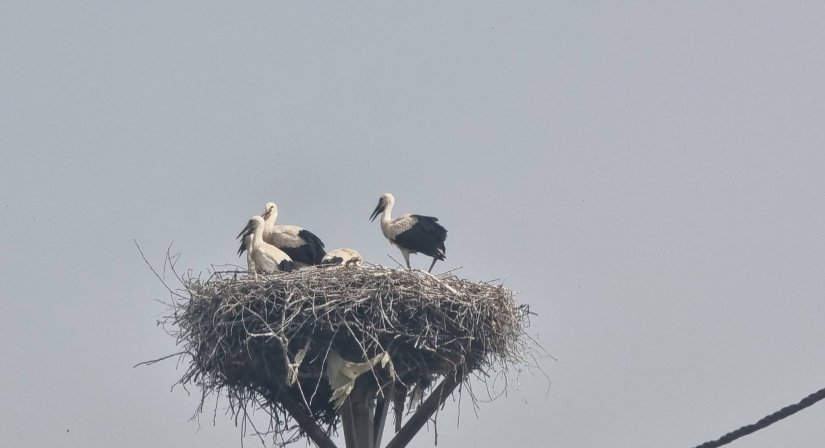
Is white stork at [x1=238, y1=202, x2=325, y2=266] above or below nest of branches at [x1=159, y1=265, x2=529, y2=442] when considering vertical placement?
above

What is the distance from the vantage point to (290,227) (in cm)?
1188

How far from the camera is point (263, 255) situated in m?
11.0

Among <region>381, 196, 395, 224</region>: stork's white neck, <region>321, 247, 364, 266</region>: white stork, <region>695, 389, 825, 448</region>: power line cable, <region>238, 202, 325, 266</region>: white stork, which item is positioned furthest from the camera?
<region>381, 196, 395, 224</region>: stork's white neck

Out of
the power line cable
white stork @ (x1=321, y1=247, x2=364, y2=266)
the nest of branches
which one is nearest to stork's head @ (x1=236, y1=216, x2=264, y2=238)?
white stork @ (x1=321, y1=247, x2=364, y2=266)

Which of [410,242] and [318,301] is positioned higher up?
[410,242]

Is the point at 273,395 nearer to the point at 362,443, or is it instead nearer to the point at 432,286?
the point at 362,443

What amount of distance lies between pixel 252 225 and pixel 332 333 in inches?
129

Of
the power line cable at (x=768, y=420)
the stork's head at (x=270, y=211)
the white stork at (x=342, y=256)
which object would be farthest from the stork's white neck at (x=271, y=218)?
the power line cable at (x=768, y=420)

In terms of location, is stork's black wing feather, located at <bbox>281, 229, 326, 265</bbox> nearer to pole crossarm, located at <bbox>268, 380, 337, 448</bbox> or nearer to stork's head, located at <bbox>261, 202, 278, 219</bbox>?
stork's head, located at <bbox>261, 202, 278, 219</bbox>

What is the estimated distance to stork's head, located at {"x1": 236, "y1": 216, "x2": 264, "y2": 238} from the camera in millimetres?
11789

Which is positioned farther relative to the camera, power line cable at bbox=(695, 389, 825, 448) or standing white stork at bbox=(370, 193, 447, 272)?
standing white stork at bbox=(370, 193, 447, 272)

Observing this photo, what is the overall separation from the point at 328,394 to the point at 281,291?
2.77 feet

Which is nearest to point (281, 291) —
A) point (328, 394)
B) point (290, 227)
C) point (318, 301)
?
point (318, 301)

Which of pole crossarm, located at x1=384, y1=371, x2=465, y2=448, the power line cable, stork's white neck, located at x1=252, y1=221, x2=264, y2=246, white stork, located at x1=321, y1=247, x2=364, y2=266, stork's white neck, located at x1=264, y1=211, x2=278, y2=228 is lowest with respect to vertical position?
the power line cable
